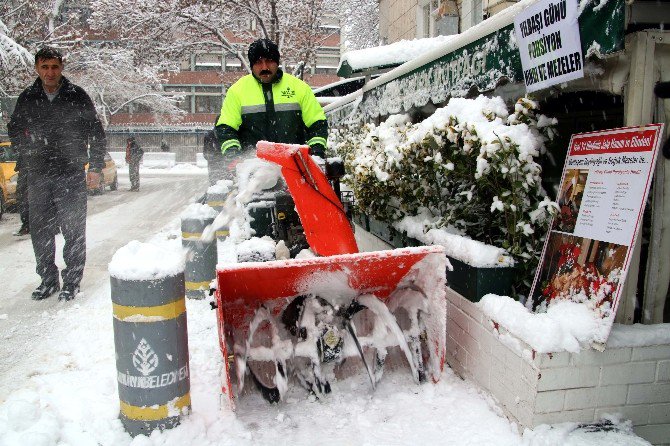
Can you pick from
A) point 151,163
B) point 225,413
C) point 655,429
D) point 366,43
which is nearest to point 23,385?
point 225,413

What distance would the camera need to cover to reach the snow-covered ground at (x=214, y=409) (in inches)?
108

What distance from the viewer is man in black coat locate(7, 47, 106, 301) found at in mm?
5133

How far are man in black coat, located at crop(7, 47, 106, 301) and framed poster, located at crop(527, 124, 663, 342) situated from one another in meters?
4.40

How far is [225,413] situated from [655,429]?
93.1 inches

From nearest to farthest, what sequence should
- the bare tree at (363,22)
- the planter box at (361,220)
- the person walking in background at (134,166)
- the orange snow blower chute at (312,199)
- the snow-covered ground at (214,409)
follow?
1. the snow-covered ground at (214,409)
2. the orange snow blower chute at (312,199)
3. the planter box at (361,220)
4. the person walking in background at (134,166)
5. the bare tree at (363,22)

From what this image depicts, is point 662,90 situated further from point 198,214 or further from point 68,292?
point 68,292

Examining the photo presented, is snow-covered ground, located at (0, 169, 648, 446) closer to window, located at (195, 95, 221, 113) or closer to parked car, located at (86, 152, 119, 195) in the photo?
parked car, located at (86, 152, 119, 195)

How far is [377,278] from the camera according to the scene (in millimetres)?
3297

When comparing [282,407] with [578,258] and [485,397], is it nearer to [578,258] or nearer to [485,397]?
[485,397]

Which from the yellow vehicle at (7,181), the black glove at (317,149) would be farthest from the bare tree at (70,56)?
the black glove at (317,149)

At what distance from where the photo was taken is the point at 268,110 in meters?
4.49

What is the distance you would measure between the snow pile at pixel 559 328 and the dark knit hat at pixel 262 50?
285 cm

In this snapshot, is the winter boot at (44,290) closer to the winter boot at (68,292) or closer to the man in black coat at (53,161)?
the man in black coat at (53,161)

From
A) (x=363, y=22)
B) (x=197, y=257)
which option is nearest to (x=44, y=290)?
(x=197, y=257)
